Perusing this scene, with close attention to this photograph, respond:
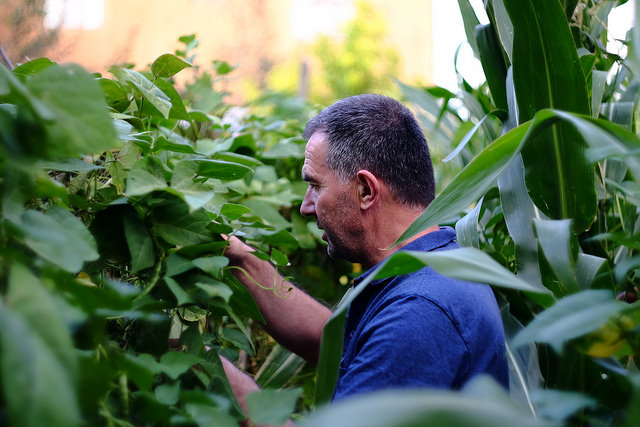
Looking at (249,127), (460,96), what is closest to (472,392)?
(460,96)

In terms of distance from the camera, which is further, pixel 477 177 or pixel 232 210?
pixel 232 210

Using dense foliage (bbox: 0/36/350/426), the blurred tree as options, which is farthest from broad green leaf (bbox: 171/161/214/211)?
the blurred tree

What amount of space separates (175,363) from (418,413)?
0.33m

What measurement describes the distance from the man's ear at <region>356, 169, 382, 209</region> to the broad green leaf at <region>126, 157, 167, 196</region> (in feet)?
1.67

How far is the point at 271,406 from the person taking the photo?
0.49 meters

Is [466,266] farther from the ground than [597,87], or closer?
closer

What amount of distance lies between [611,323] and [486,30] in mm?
737

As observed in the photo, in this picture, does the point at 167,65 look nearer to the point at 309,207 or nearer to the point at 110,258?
the point at 110,258

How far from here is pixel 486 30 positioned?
111cm

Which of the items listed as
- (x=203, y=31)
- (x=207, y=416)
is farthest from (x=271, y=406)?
(x=203, y=31)

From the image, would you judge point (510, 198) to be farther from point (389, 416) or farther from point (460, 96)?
point (389, 416)

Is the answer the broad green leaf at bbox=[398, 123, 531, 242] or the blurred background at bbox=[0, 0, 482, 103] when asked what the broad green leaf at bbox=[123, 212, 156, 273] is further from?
the blurred background at bbox=[0, 0, 482, 103]

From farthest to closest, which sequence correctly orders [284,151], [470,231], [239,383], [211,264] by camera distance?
[284,151]
[470,231]
[239,383]
[211,264]

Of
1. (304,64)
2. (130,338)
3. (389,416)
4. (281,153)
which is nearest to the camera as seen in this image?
(389,416)
